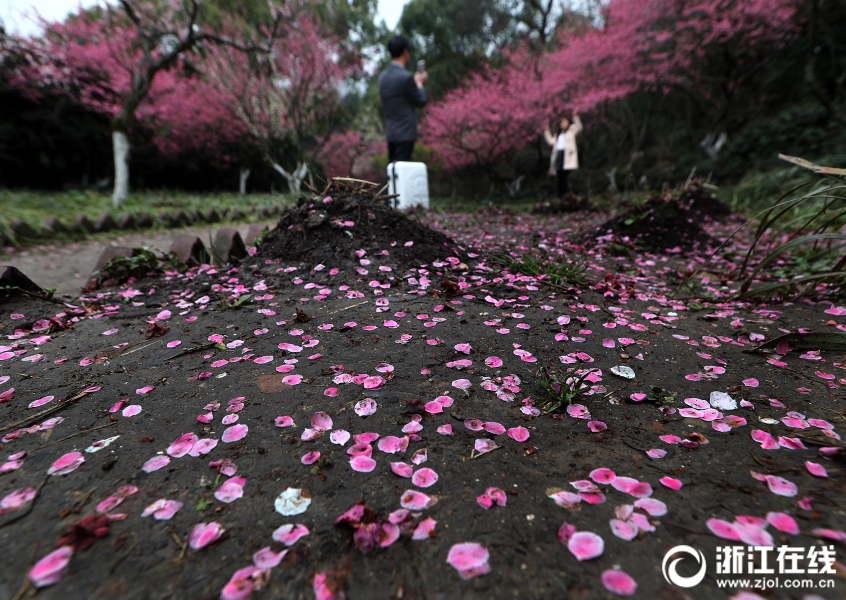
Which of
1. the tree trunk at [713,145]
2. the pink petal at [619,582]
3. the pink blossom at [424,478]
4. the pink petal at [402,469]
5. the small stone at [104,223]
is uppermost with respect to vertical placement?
the tree trunk at [713,145]

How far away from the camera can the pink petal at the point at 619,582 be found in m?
0.82

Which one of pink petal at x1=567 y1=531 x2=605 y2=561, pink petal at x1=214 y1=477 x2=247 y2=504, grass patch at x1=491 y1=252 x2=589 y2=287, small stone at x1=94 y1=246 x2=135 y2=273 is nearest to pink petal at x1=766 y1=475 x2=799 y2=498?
pink petal at x1=567 y1=531 x2=605 y2=561

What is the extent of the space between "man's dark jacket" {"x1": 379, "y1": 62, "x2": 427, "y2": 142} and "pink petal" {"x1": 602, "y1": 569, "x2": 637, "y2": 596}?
526 centimetres

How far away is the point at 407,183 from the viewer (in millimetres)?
5617

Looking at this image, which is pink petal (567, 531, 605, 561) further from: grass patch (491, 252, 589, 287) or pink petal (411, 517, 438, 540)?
grass patch (491, 252, 589, 287)

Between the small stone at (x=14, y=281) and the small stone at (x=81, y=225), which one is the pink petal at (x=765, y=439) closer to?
the small stone at (x=14, y=281)

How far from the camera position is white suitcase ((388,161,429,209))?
17.8ft

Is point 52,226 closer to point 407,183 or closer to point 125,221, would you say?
point 125,221

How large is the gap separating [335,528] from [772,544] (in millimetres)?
1021

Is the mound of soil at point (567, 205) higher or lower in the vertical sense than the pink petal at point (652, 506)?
higher

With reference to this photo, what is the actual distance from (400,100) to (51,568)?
535 centimetres

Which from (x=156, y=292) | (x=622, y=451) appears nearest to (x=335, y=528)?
(x=622, y=451)

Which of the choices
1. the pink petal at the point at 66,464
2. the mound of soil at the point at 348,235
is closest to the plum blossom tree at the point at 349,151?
the mound of soil at the point at 348,235

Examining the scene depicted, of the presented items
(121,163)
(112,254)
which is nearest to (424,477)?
(112,254)
